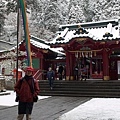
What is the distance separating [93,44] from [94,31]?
2.01 m

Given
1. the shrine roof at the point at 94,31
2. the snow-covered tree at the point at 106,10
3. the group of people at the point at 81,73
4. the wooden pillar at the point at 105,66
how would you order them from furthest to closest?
the snow-covered tree at the point at 106,10
the group of people at the point at 81,73
the wooden pillar at the point at 105,66
the shrine roof at the point at 94,31

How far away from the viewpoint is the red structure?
19375mm

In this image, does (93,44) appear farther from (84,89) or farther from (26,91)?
(26,91)

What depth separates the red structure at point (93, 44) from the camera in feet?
63.6

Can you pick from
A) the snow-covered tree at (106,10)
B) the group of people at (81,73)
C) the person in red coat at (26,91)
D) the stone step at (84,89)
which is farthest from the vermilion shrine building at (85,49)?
the snow-covered tree at (106,10)

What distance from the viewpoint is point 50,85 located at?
18.0 meters

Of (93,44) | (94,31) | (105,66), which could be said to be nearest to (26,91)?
(105,66)

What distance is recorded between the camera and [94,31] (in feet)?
72.3

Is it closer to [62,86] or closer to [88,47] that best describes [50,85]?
[62,86]

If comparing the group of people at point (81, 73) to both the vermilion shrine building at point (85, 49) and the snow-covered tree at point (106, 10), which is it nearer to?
the vermilion shrine building at point (85, 49)

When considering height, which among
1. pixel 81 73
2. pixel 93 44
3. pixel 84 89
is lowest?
pixel 84 89

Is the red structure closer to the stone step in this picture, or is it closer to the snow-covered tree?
the stone step

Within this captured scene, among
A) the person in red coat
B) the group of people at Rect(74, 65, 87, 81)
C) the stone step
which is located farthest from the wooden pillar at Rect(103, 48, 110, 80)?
the person in red coat

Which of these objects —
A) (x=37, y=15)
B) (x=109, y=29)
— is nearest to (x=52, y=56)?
(x=109, y=29)
